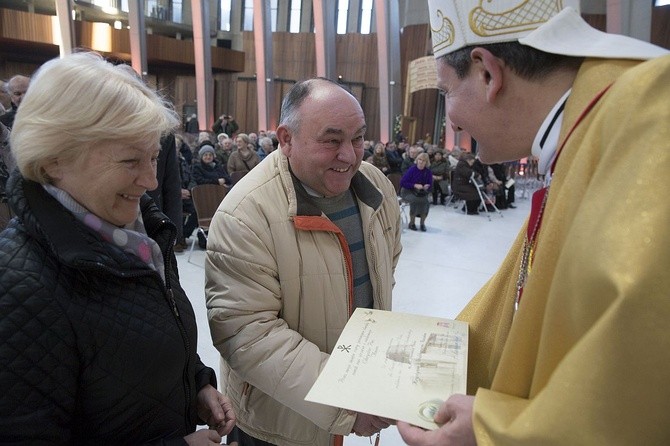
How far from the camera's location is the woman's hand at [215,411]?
1307 mm

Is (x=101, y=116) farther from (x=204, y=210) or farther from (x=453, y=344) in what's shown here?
(x=204, y=210)

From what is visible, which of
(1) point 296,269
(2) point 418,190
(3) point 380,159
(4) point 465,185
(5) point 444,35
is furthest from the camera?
(3) point 380,159

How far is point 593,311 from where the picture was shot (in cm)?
64

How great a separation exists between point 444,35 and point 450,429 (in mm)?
776

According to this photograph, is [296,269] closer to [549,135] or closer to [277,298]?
[277,298]

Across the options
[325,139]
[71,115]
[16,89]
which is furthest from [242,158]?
[71,115]

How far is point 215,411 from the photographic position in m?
1.31

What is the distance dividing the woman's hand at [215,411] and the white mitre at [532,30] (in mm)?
1028

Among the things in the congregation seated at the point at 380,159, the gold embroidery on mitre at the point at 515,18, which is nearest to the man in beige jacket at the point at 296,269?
the gold embroidery on mitre at the point at 515,18

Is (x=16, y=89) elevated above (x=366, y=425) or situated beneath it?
elevated above

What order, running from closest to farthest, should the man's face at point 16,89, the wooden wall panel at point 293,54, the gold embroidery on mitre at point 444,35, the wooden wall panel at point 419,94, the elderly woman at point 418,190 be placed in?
the gold embroidery on mitre at point 444,35, the man's face at point 16,89, the elderly woman at point 418,190, the wooden wall panel at point 419,94, the wooden wall panel at point 293,54

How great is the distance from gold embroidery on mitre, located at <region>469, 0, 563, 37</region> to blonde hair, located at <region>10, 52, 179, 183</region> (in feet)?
2.34

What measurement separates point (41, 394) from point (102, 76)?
0.64m

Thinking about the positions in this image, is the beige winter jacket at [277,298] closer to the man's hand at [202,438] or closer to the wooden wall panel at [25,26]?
the man's hand at [202,438]
